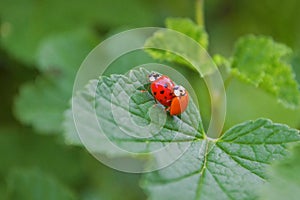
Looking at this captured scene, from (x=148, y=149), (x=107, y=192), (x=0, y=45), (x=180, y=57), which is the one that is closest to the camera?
(x=148, y=149)

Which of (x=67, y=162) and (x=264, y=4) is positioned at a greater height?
(x=264, y=4)

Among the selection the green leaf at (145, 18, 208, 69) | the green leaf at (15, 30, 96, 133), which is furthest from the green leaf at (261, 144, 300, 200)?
the green leaf at (15, 30, 96, 133)

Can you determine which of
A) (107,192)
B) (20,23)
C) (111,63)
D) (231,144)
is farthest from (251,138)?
(20,23)

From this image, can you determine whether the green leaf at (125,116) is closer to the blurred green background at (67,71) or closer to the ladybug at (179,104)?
the ladybug at (179,104)

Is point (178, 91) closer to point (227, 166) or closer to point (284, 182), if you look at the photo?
point (227, 166)

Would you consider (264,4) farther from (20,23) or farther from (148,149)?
(148,149)

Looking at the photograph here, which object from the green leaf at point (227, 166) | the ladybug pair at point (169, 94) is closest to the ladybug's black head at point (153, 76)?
the ladybug pair at point (169, 94)
